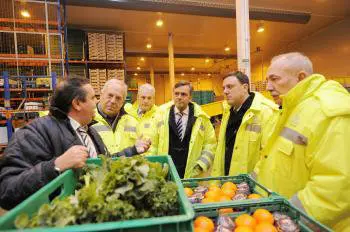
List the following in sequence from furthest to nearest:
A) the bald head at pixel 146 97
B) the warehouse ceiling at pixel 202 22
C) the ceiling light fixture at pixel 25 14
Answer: the warehouse ceiling at pixel 202 22 < the ceiling light fixture at pixel 25 14 < the bald head at pixel 146 97

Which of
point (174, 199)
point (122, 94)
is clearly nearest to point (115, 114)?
point (122, 94)

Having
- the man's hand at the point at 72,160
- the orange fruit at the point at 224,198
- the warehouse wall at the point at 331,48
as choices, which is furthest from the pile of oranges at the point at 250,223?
the warehouse wall at the point at 331,48

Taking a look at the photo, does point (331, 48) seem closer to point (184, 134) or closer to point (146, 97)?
point (146, 97)

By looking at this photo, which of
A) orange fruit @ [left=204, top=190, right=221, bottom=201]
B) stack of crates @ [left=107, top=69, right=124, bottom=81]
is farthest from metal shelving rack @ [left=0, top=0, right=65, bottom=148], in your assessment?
orange fruit @ [left=204, top=190, right=221, bottom=201]

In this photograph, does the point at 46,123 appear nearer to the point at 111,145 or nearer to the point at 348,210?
the point at 111,145

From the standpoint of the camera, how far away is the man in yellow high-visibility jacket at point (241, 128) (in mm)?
2477

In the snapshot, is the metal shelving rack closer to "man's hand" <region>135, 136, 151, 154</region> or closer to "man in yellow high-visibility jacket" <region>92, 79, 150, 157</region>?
"man in yellow high-visibility jacket" <region>92, 79, 150, 157</region>

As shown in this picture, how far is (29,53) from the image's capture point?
21.8 ft

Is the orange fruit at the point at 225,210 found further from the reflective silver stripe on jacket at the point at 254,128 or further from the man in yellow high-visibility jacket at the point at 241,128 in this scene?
the reflective silver stripe on jacket at the point at 254,128

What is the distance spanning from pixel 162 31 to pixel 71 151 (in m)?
9.64

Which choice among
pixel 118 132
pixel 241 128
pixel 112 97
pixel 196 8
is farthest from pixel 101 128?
pixel 196 8

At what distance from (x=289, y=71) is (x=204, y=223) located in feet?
4.12

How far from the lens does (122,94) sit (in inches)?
106

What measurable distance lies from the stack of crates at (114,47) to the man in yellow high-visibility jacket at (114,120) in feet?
19.8
